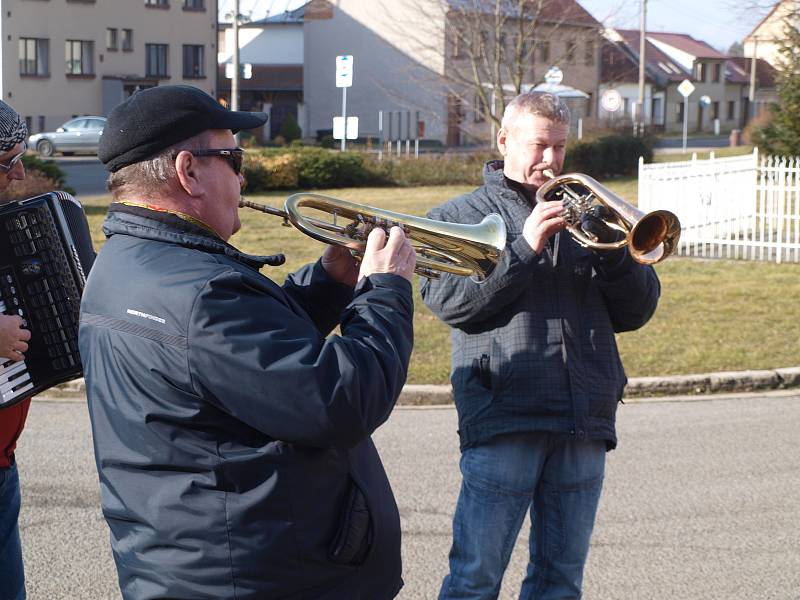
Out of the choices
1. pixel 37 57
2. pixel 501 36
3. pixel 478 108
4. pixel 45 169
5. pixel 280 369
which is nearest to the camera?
pixel 280 369

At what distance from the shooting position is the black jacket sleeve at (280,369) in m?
2.31

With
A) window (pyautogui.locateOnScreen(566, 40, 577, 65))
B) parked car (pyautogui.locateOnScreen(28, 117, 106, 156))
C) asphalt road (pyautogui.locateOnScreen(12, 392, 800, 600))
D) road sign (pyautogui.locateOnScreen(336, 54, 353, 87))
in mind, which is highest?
window (pyautogui.locateOnScreen(566, 40, 577, 65))

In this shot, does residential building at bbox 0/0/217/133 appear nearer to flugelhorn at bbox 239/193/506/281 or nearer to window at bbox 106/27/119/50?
window at bbox 106/27/119/50

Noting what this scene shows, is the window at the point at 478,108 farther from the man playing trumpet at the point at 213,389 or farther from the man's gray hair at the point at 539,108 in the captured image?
the man playing trumpet at the point at 213,389

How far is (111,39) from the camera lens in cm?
5034

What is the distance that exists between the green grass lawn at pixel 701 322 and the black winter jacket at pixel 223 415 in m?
4.77

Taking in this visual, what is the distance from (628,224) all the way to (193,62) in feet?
171

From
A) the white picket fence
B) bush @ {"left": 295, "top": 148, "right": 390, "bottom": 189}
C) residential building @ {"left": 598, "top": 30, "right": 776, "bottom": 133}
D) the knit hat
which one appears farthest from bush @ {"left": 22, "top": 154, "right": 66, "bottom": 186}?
residential building @ {"left": 598, "top": 30, "right": 776, "bottom": 133}

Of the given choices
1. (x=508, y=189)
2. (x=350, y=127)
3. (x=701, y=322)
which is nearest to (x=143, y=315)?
(x=508, y=189)

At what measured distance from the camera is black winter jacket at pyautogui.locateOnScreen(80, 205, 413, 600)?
233cm

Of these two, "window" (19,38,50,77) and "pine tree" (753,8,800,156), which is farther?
"window" (19,38,50,77)

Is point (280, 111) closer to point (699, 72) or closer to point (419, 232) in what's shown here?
point (699, 72)

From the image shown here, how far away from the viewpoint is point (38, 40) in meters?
46.7

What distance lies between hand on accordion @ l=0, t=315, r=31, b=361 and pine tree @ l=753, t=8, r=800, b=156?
19389 millimetres
